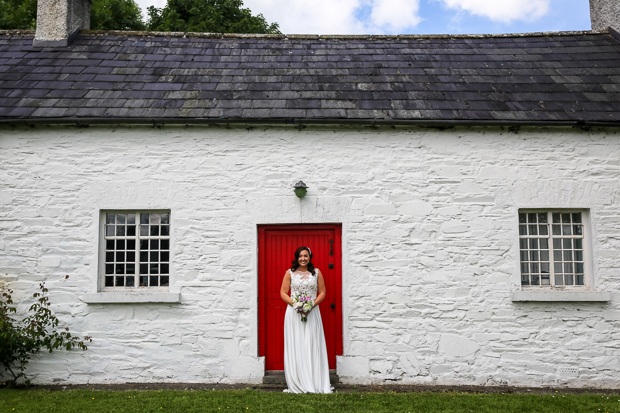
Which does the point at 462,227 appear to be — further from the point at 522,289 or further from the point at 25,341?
the point at 25,341

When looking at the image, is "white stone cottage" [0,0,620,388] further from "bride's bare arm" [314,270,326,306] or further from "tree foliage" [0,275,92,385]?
"bride's bare arm" [314,270,326,306]

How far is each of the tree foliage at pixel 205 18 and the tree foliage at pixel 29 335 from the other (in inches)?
523

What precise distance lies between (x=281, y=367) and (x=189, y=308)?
1.67 m

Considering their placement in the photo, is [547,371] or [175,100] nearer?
[547,371]

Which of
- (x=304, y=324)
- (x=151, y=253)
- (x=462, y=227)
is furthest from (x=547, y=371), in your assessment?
(x=151, y=253)

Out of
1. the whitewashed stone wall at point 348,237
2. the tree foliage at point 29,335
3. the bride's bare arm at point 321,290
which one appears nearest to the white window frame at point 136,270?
the whitewashed stone wall at point 348,237

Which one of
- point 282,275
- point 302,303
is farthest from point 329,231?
point 302,303

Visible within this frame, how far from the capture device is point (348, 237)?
6.83 metres

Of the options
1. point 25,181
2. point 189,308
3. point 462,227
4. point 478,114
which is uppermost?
point 478,114

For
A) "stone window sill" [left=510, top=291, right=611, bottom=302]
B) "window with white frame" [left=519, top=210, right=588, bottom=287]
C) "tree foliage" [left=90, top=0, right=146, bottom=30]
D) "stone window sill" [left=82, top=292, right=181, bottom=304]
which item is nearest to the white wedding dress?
"stone window sill" [left=82, top=292, right=181, bottom=304]

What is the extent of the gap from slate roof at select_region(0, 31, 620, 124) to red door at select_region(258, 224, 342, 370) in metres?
1.77

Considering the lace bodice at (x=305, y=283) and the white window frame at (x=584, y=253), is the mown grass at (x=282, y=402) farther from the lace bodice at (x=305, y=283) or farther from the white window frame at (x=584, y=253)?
the white window frame at (x=584, y=253)

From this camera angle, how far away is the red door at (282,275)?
686cm

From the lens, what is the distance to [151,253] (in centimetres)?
698
